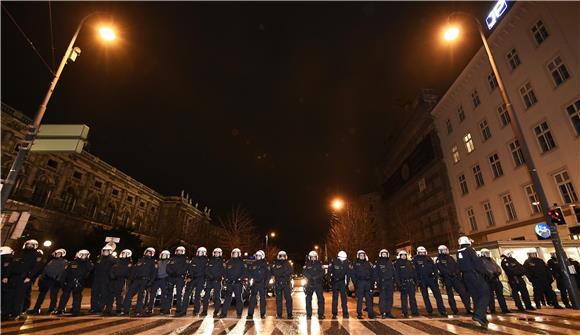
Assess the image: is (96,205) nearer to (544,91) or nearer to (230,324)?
(230,324)

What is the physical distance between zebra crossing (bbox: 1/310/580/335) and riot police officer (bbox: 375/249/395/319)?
1.31m

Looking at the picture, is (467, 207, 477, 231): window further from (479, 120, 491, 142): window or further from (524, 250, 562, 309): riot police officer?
(524, 250, 562, 309): riot police officer

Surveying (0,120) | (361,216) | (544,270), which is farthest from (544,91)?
(0,120)

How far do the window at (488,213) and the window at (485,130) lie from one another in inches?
252

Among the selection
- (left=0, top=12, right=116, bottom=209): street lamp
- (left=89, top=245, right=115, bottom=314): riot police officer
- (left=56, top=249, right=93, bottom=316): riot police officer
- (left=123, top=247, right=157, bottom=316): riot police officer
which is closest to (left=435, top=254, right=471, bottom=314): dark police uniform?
(left=123, top=247, right=157, bottom=316): riot police officer

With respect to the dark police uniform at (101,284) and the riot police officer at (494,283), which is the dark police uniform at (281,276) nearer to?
the dark police uniform at (101,284)

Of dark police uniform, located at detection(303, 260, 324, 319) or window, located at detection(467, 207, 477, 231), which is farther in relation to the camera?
window, located at detection(467, 207, 477, 231)

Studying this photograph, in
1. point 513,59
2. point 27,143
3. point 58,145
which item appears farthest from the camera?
point 513,59

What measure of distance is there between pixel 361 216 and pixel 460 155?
13391mm

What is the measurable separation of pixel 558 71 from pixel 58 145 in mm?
29141

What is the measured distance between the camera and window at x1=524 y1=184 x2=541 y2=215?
22219 millimetres

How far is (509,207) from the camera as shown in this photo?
83.4 feet

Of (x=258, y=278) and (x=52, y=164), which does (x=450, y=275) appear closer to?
(x=258, y=278)

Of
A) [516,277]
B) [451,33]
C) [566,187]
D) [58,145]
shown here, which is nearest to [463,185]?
[566,187]
